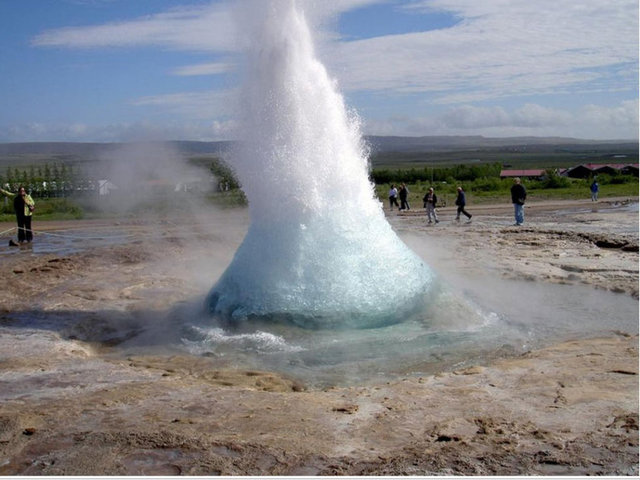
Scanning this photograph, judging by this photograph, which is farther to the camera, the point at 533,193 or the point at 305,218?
the point at 533,193

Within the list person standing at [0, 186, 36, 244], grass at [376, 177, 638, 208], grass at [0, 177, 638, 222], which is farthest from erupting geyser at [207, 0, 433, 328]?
grass at [376, 177, 638, 208]

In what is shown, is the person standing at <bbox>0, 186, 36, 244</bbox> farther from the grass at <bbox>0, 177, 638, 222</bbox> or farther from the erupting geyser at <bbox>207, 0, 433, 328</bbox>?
the erupting geyser at <bbox>207, 0, 433, 328</bbox>

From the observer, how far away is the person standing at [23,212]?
15547mm

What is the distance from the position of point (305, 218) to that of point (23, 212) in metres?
10.0

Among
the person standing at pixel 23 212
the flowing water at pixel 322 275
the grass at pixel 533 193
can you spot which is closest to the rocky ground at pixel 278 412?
the flowing water at pixel 322 275

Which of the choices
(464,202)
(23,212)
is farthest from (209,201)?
(23,212)

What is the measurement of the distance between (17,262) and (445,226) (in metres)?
9.50

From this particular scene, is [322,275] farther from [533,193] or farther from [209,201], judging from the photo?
[533,193]

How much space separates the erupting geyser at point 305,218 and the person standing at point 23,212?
8.95 m

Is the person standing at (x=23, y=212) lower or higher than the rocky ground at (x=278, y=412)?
higher

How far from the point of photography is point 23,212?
1575 centimetres

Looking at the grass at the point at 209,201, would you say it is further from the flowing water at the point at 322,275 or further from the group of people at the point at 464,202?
the flowing water at the point at 322,275

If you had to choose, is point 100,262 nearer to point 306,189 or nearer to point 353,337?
point 306,189

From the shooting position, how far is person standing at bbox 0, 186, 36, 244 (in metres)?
15.5
